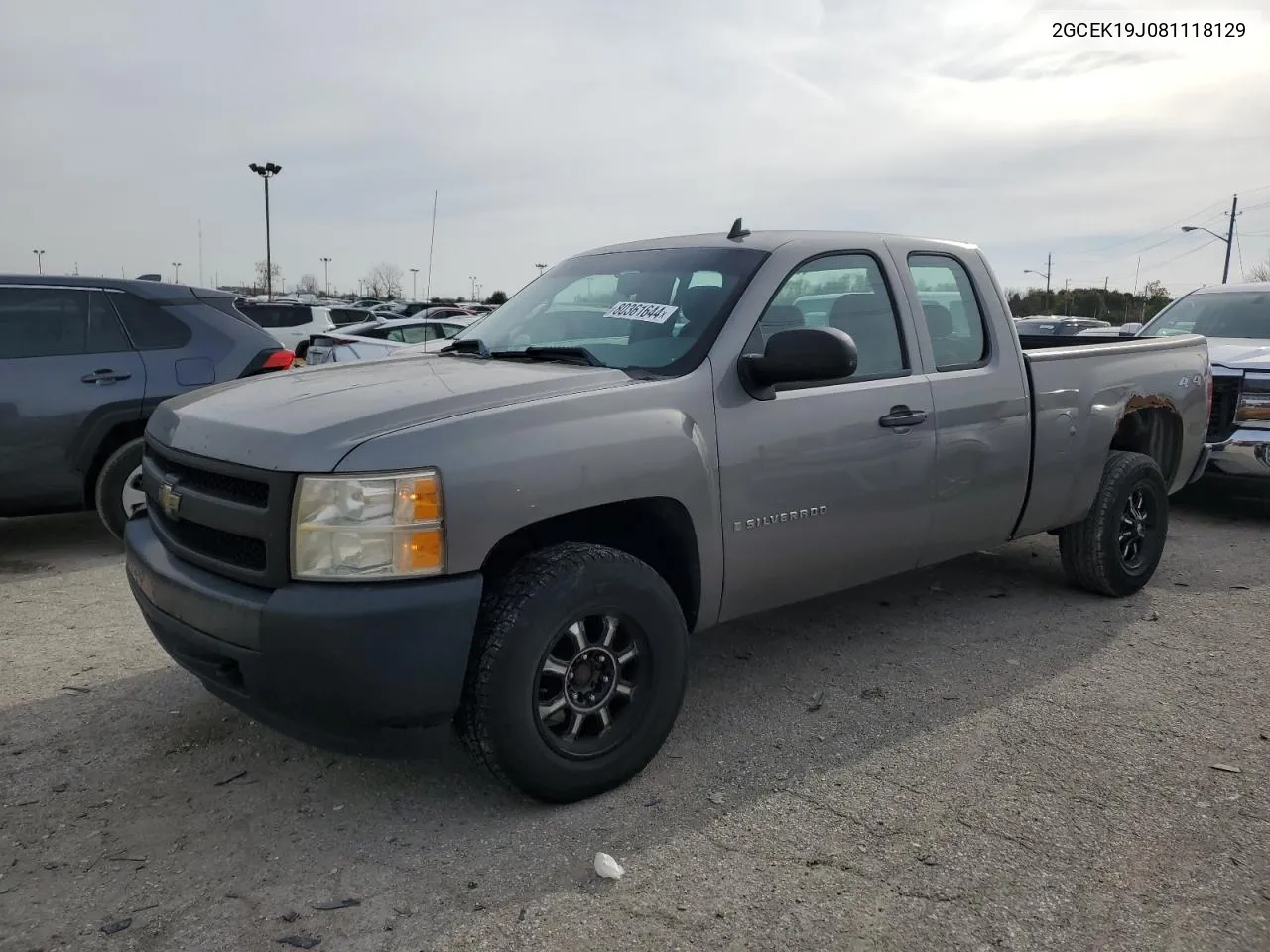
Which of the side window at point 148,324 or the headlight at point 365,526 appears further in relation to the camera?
the side window at point 148,324

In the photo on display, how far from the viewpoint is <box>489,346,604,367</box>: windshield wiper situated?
369 cm

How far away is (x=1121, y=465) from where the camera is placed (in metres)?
5.32

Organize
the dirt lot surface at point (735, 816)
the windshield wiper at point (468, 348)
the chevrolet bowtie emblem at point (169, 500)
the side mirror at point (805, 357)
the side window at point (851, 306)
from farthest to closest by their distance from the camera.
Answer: the windshield wiper at point (468, 348)
the side window at point (851, 306)
the side mirror at point (805, 357)
the chevrolet bowtie emblem at point (169, 500)
the dirt lot surface at point (735, 816)

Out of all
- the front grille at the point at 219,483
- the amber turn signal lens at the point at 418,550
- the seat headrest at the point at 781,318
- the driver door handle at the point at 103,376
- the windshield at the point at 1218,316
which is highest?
the windshield at the point at 1218,316

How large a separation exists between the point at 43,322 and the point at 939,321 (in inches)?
206

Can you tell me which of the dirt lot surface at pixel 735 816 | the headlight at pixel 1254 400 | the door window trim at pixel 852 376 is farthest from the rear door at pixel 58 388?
the headlight at pixel 1254 400

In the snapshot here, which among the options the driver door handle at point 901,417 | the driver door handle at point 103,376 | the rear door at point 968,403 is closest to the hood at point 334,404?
the driver door handle at point 901,417

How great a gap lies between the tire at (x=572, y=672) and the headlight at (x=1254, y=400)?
5958 mm

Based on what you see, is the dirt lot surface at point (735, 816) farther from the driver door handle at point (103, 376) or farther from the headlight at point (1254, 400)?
the headlight at point (1254, 400)

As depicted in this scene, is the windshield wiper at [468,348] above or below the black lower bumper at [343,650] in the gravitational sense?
above

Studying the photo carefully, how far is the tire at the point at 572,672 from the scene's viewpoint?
291 centimetres

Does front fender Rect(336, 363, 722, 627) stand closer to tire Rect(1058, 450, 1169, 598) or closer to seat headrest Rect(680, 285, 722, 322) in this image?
seat headrest Rect(680, 285, 722, 322)

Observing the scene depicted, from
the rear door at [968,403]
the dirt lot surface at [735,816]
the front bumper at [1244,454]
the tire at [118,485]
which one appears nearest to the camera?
the dirt lot surface at [735,816]

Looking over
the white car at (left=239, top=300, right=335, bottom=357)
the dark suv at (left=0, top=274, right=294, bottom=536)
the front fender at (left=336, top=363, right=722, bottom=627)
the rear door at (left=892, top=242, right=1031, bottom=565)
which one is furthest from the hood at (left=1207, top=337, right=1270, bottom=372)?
the white car at (left=239, top=300, right=335, bottom=357)
